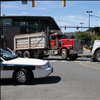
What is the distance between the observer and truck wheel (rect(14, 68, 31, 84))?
265 inches

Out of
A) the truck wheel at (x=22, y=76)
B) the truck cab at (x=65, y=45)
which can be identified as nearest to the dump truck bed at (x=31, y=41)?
the truck cab at (x=65, y=45)

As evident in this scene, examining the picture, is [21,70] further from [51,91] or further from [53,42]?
[53,42]

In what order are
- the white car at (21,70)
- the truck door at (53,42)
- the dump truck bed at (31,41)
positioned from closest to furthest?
the white car at (21,70) < the dump truck bed at (31,41) < the truck door at (53,42)

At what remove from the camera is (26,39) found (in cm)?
1839

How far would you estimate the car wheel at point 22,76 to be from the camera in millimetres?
6725

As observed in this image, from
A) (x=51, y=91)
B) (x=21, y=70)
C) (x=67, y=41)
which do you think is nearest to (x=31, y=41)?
(x=67, y=41)

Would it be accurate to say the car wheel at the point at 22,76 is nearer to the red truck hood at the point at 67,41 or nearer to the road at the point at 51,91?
the road at the point at 51,91

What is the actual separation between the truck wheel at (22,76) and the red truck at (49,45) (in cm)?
989

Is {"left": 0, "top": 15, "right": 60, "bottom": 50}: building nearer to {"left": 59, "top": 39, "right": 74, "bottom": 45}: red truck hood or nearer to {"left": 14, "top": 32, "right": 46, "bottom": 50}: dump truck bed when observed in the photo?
{"left": 14, "top": 32, "right": 46, "bottom": 50}: dump truck bed

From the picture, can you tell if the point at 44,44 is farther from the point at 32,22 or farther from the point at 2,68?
the point at 32,22

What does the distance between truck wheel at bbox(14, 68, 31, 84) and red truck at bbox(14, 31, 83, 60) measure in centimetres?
989

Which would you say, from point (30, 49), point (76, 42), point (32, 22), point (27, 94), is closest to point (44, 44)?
point (30, 49)

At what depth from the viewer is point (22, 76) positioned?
6.78m

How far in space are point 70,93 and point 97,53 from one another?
28.3ft
